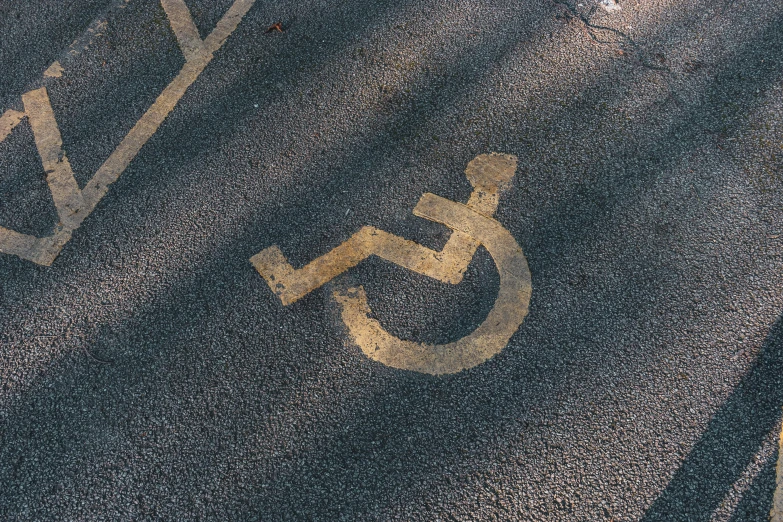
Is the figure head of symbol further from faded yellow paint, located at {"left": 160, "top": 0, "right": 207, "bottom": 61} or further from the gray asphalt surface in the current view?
faded yellow paint, located at {"left": 160, "top": 0, "right": 207, "bottom": 61}

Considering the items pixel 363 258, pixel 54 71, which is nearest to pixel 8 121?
pixel 54 71

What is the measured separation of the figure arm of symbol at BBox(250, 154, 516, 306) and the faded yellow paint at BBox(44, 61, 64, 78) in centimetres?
202

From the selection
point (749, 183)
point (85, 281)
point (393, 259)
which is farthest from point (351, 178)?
point (749, 183)

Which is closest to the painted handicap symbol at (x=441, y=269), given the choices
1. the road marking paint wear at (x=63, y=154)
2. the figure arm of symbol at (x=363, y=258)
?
the figure arm of symbol at (x=363, y=258)

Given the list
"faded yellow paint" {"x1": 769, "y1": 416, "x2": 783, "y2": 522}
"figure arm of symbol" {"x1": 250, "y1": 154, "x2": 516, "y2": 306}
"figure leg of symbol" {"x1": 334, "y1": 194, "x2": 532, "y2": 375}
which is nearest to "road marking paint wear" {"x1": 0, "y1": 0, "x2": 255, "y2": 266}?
"figure arm of symbol" {"x1": 250, "y1": 154, "x2": 516, "y2": 306}

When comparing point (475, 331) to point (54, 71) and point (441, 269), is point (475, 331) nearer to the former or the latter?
point (441, 269)

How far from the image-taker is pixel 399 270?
2721 millimetres

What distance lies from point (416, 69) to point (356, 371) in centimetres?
204

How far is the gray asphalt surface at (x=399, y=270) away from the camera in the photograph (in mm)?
2256

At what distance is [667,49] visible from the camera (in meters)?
3.39

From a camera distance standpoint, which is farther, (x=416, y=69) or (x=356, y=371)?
(x=416, y=69)

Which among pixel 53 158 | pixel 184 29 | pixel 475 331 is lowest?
pixel 475 331

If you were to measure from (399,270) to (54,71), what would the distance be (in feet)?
8.96

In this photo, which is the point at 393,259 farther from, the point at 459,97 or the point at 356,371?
the point at 459,97
